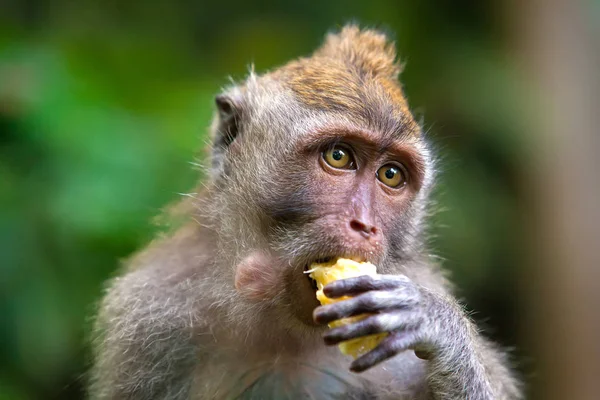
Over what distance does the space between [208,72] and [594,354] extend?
4.51 metres

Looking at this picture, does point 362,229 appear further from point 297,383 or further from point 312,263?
point 297,383

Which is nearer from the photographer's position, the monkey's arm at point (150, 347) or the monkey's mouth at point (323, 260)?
the monkey's mouth at point (323, 260)

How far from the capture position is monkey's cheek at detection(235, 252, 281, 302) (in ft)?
12.4

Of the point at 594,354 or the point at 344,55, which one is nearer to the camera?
the point at 344,55

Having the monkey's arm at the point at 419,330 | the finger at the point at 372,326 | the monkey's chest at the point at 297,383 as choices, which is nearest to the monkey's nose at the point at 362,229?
the monkey's arm at the point at 419,330

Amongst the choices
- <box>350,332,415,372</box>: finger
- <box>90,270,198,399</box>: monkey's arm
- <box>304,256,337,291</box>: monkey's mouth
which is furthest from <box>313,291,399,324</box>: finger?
<box>90,270,198,399</box>: monkey's arm

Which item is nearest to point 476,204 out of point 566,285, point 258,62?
point 566,285

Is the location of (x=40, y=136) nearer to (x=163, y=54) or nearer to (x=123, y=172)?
(x=123, y=172)

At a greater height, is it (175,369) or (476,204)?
(476,204)

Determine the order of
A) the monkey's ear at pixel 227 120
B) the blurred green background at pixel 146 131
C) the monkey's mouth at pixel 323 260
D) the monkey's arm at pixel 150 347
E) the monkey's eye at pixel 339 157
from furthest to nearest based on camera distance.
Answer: the blurred green background at pixel 146 131 → the monkey's ear at pixel 227 120 → the monkey's arm at pixel 150 347 → the monkey's eye at pixel 339 157 → the monkey's mouth at pixel 323 260

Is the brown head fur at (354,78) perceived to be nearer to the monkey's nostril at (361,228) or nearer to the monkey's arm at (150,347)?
the monkey's nostril at (361,228)

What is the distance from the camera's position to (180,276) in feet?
14.5

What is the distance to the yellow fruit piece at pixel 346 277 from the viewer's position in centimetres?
326

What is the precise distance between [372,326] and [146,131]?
354cm
